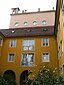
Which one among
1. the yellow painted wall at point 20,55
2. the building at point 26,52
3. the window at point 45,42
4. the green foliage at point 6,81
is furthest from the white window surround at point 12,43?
the green foliage at point 6,81

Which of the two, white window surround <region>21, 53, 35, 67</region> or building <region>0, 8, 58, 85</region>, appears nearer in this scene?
building <region>0, 8, 58, 85</region>

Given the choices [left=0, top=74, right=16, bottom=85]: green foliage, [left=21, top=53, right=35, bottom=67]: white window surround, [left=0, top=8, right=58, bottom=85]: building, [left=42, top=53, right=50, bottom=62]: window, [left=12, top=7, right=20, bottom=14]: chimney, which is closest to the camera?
[left=0, top=74, right=16, bottom=85]: green foliage

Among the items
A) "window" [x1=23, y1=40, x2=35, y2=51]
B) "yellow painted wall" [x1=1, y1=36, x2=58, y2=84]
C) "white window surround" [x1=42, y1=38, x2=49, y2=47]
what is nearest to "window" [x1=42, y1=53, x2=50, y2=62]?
"yellow painted wall" [x1=1, y1=36, x2=58, y2=84]

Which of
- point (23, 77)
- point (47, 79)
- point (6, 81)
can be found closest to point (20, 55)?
point (23, 77)

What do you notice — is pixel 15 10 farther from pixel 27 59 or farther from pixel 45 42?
pixel 27 59

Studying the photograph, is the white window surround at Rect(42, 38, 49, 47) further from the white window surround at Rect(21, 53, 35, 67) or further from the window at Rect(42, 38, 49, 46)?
the white window surround at Rect(21, 53, 35, 67)

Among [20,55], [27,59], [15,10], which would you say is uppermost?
[15,10]

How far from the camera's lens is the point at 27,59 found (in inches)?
1340

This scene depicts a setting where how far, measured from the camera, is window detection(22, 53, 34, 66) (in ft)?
110

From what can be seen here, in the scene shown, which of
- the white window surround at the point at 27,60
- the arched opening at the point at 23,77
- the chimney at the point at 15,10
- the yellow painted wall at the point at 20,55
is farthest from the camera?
the chimney at the point at 15,10

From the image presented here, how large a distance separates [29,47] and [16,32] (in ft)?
16.2

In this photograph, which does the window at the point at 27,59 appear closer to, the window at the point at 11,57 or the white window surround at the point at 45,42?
the window at the point at 11,57

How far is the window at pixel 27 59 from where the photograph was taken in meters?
33.5

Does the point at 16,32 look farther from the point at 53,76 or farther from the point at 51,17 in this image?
the point at 53,76
